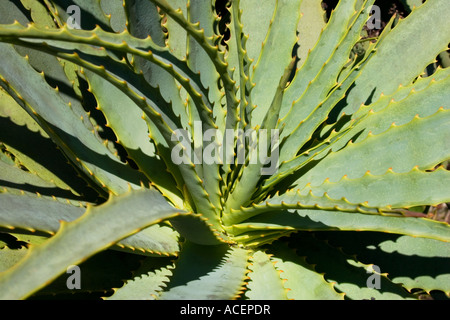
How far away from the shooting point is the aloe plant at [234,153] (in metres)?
0.94

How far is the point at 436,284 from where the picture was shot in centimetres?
113

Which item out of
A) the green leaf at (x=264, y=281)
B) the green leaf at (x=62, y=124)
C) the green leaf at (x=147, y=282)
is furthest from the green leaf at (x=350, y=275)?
the green leaf at (x=62, y=124)

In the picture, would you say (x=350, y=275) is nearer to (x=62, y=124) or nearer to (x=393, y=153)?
(x=393, y=153)

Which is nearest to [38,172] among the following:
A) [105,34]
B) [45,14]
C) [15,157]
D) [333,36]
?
[15,157]

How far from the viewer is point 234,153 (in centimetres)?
109

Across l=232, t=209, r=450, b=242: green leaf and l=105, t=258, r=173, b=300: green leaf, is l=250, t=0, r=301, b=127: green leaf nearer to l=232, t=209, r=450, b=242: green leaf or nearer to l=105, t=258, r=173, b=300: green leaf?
l=232, t=209, r=450, b=242: green leaf

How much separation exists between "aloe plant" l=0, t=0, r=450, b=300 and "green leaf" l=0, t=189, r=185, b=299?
0.06 meters

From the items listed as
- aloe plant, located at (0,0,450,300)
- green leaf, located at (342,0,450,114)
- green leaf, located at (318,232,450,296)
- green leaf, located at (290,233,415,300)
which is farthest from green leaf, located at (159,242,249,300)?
green leaf, located at (342,0,450,114)

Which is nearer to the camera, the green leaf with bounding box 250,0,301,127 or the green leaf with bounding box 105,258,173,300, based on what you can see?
the green leaf with bounding box 105,258,173,300

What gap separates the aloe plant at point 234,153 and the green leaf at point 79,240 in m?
0.06

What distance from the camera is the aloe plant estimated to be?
0.94 metres

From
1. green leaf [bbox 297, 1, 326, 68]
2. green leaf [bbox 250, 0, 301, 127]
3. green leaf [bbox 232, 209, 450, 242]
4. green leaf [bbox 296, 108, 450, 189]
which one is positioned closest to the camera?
green leaf [bbox 232, 209, 450, 242]

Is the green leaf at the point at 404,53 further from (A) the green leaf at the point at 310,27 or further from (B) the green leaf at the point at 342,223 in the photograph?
(B) the green leaf at the point at 342,223

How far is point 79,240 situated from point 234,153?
0.51 meters
